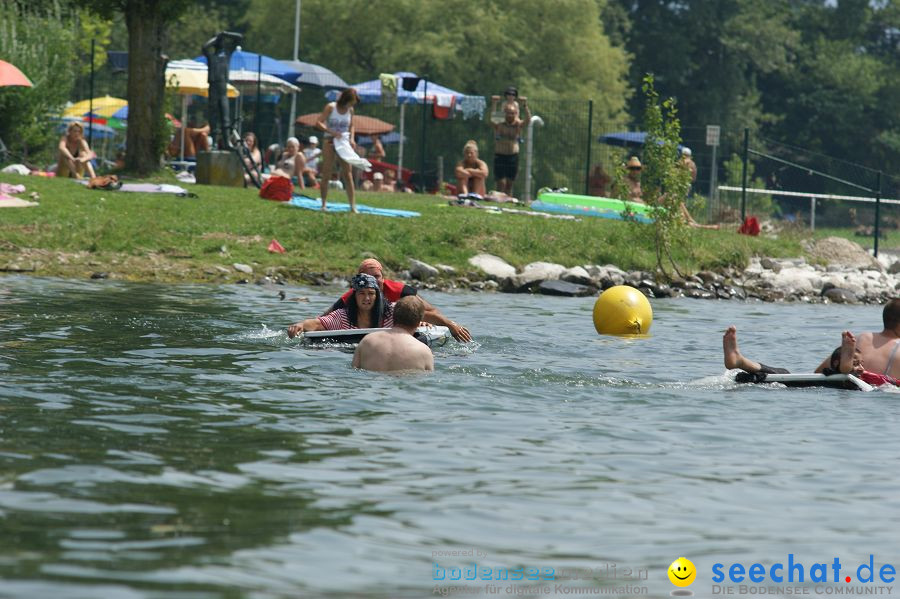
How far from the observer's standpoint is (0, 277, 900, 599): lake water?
661 cm

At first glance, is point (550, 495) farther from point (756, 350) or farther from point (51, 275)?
point (51, 275)

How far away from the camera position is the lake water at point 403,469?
661cm

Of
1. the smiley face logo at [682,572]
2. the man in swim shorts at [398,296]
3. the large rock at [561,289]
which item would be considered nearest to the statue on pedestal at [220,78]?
the large rock at [561,289]

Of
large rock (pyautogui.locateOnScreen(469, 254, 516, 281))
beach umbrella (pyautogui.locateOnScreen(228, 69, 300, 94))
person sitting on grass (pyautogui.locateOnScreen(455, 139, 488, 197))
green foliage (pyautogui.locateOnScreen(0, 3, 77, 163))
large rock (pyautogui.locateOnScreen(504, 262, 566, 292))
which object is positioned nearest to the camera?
large rock (pyautogui.locateOnScreen(504, 262, 566, 292))

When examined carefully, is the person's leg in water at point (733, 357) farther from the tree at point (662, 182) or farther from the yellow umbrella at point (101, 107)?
the yellow umbrella at point (101, 107)

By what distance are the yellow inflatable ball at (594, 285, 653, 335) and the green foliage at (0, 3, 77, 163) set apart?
703 inches

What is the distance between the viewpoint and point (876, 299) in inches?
992

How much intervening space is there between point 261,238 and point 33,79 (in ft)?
37.3

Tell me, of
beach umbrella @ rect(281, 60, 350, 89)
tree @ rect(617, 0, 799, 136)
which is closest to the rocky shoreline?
beach umbrella @ rect(281, 60, 350, 89)

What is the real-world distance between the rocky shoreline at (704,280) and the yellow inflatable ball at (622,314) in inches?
211

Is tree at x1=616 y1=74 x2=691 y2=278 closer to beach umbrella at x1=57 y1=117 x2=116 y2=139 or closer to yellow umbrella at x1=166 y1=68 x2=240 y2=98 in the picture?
yellow umbrella at x1=166 y1=68 x2=240 y2=98

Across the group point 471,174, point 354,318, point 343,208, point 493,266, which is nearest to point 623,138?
point 471,174

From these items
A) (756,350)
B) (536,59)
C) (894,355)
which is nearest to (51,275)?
(756,350)

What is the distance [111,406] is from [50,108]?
2453cm
